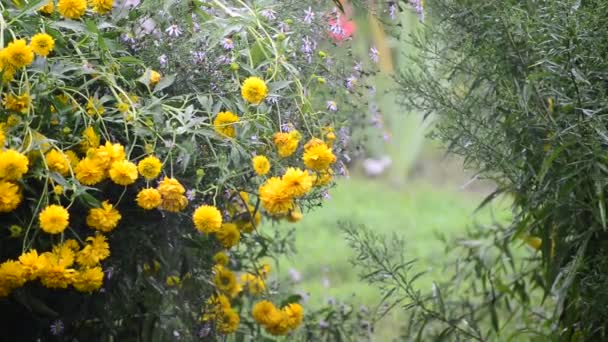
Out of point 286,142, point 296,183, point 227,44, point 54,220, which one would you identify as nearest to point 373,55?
point 227,44

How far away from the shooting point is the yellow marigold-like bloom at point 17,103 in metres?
2.33

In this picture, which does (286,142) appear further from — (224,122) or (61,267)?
(61,267)

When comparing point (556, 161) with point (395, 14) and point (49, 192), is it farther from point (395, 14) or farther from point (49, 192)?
point (49, 192)

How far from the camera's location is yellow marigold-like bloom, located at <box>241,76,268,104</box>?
7.73 feet

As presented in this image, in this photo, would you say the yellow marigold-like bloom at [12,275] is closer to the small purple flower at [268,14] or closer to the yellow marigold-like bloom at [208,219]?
the yellow marigold-like bloom at [208,219]

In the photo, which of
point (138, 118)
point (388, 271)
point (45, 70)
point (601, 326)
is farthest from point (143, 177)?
point (601, 326)

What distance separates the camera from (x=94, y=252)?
2338 mm

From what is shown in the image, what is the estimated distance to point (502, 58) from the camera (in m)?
2.82

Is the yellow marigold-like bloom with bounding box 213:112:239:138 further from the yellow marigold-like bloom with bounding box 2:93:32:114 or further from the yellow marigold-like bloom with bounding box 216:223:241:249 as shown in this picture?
the yellow marigold-like bloom with bounding box 2:93:32:114

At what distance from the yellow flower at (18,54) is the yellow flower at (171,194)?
1.27ft

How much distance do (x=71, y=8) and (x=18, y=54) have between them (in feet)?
0.75

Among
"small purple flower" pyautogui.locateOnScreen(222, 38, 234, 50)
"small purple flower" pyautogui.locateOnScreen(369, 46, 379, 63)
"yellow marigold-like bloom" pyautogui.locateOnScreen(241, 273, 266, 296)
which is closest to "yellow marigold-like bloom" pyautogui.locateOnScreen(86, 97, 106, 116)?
"small purple flower" pyautogui.locateOnScreen(222, 38, 234, 50)

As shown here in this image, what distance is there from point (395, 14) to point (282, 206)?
0.83m

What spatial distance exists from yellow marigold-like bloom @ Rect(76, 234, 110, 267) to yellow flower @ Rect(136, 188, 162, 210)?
0.16m
